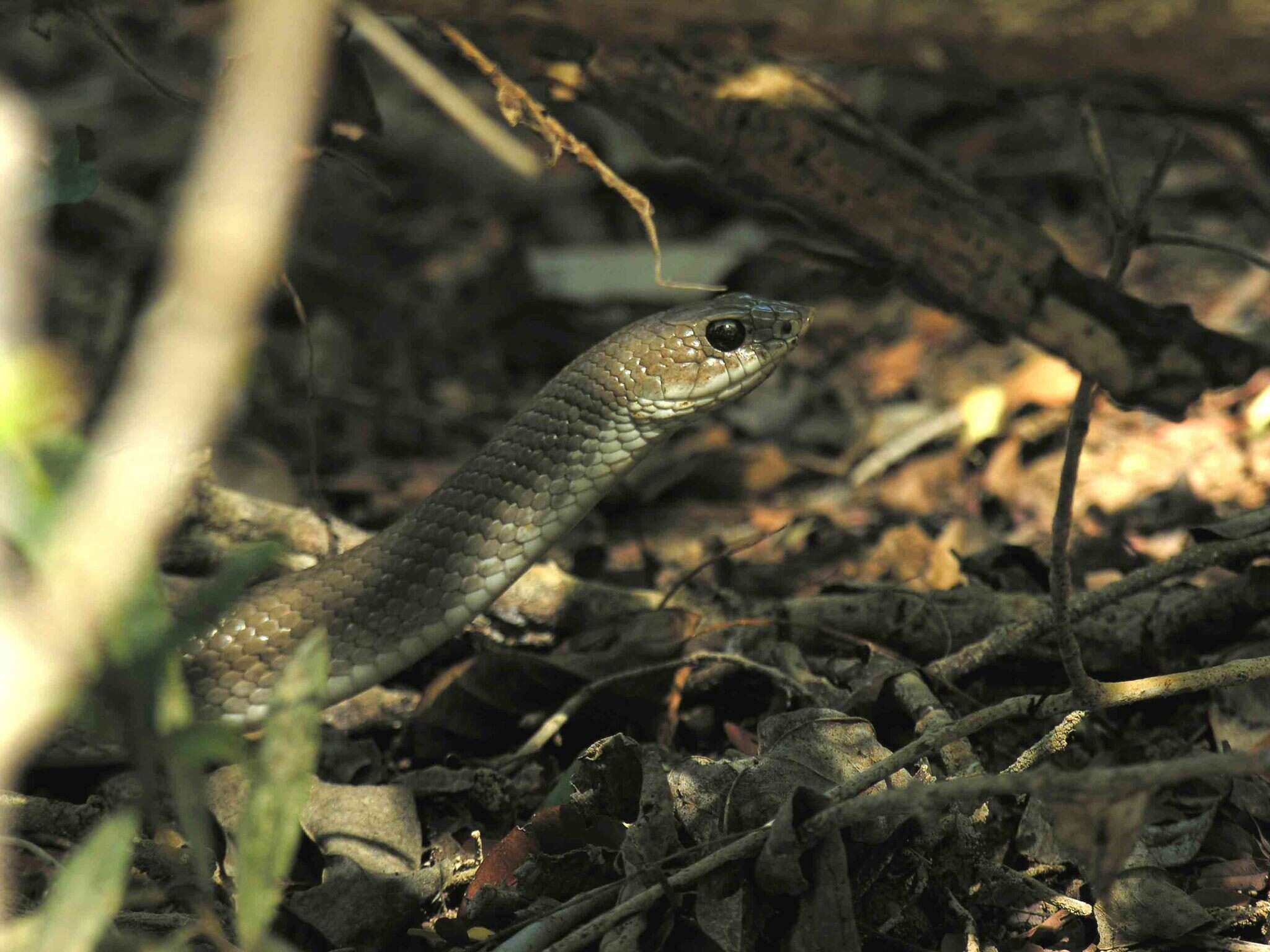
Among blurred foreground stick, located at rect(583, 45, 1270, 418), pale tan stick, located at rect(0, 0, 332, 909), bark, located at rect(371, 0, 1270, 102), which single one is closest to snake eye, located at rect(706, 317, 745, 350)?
blurred foreground stick, located at rect(583, 45, 1270, 418)

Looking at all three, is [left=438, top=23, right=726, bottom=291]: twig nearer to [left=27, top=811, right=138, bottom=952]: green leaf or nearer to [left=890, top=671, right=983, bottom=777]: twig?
[left=890, top=671, right=983, bottom=777]: twig

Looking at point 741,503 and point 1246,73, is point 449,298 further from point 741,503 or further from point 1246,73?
point 1246,73

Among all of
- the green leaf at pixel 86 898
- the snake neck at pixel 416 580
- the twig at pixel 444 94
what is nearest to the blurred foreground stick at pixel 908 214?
the twig at pixel 444 94

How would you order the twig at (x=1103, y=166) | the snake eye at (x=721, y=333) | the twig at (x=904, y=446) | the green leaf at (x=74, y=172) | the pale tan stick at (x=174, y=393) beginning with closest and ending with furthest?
the pale tan stick at (x=174, y=393) < the twig at (x=1103, y=166) < the green leaf at (x=74, y=172) < the snake eye at (x=721, y=333) < the twig at (x=904, y=446)

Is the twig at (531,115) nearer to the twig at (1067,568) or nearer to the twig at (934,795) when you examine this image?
the twig at (1067,568)

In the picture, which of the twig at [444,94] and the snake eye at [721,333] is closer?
the twig at [444,94]

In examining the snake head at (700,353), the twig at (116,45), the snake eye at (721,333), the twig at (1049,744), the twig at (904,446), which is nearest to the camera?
the twig at (1049,744)
